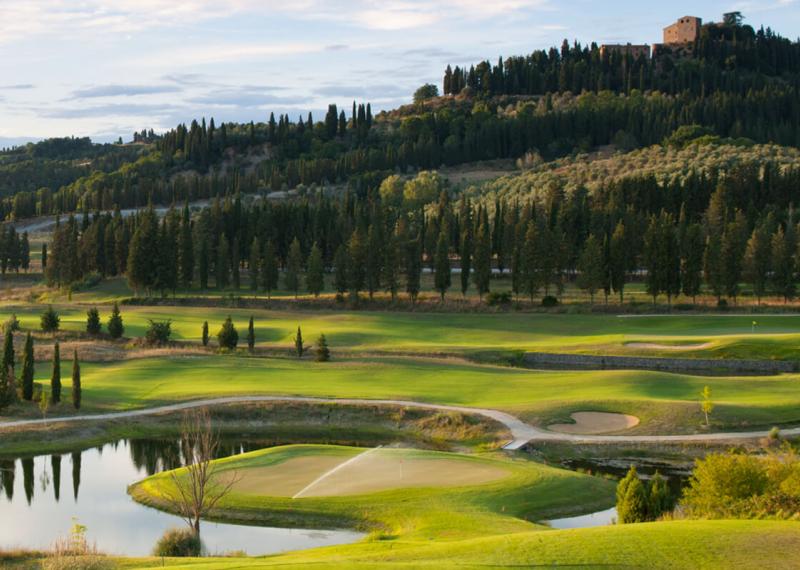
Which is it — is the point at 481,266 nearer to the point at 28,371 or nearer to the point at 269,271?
the point at 269,271

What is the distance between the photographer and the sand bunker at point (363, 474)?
1746 inches

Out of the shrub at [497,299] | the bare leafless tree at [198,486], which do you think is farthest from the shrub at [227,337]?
the bare leafless tree at [198,486]

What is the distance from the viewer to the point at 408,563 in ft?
87.2

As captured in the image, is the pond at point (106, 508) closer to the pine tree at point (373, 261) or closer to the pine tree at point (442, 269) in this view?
the pine tree at point (442, 269)

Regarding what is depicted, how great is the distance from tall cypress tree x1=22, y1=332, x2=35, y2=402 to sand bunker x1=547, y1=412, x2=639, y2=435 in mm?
28550

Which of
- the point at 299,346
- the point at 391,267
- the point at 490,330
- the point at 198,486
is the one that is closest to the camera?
the point at 198,486

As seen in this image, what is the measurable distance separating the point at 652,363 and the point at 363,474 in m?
36.5

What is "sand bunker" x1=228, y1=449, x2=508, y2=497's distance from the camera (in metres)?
44.3

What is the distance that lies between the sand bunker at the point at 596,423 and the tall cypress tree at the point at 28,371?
28550 mm

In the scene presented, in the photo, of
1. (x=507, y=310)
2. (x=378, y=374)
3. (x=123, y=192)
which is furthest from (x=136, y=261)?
(x=123, y=192)

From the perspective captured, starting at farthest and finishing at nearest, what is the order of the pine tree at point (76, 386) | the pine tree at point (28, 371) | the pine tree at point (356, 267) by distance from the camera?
the pine tree at point (356, 267), the pine tree at point (28, 371), the pine tree at point (76, 386)

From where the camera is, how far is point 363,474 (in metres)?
46.3

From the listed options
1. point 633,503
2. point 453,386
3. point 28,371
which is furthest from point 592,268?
point 633,503

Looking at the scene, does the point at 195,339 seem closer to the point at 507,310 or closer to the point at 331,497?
the point at 507,310
